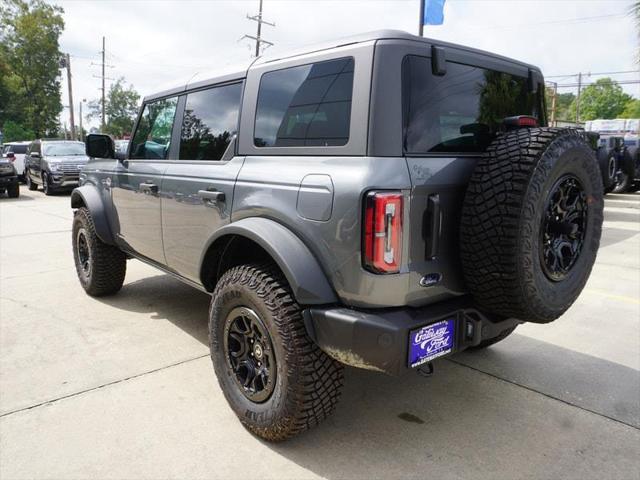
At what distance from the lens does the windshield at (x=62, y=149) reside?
15.8m

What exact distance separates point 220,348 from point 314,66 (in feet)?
5.20

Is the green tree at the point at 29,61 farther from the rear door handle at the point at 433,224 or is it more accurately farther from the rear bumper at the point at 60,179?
the rear door handle at the point at 433,224

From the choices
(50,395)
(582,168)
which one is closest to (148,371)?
(50,395)

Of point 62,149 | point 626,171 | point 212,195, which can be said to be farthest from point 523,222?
point 626,171

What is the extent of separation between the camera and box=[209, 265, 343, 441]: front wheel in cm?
226

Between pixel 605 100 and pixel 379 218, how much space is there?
312 ft

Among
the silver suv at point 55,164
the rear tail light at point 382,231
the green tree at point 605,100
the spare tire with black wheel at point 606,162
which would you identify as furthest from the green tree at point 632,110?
→ the rear tail light at point 382,231

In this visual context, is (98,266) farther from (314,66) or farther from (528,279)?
(528,279)

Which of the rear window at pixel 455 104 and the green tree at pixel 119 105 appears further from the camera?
the green tree at pixel 119 105

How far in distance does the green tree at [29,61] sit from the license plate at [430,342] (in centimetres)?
4598

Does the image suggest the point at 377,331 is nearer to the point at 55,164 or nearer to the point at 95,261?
the point at 95,261

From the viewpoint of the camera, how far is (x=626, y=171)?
16.9m

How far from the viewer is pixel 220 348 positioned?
274 centimetres

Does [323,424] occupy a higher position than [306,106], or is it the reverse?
[306,106]
